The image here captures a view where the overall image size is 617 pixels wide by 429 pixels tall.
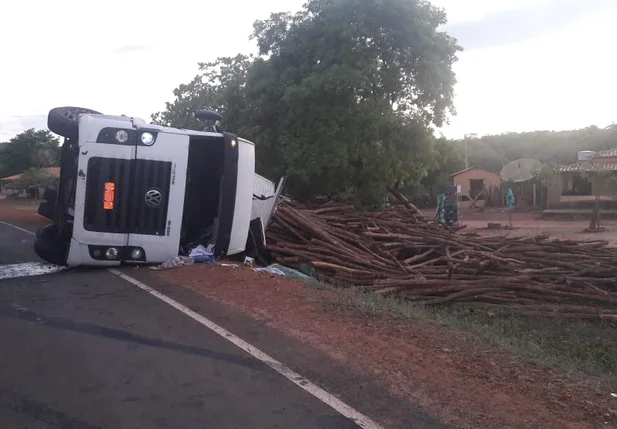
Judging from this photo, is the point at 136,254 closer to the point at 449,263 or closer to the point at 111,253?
the point at 111,253

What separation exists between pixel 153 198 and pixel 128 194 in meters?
0.34

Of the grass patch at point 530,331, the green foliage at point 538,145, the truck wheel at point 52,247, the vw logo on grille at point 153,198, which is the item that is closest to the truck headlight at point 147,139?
the vw logo on grille at point 153,198

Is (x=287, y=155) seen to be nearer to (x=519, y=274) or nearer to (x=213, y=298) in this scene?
(x=519, y=274)

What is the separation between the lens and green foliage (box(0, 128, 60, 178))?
71.9 m

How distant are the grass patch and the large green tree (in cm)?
906

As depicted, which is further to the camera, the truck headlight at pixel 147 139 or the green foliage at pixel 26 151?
the green foliage at pixel 26 151

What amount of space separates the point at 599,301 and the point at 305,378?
26.4ft

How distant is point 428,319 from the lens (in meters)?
7.46

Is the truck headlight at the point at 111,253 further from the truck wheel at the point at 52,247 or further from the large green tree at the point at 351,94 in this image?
the large green tree at the point at 351,94

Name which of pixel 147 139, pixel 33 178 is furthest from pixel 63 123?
pixel 33 178

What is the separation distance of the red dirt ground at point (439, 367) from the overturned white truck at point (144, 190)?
1419mm

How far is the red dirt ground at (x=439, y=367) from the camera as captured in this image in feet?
14.6

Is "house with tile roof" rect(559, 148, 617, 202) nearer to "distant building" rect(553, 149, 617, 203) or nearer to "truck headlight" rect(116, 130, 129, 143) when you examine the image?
"distant building" rect(553, 149, 617, 203)

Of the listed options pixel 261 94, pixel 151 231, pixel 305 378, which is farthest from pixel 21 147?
pixel 305 378
